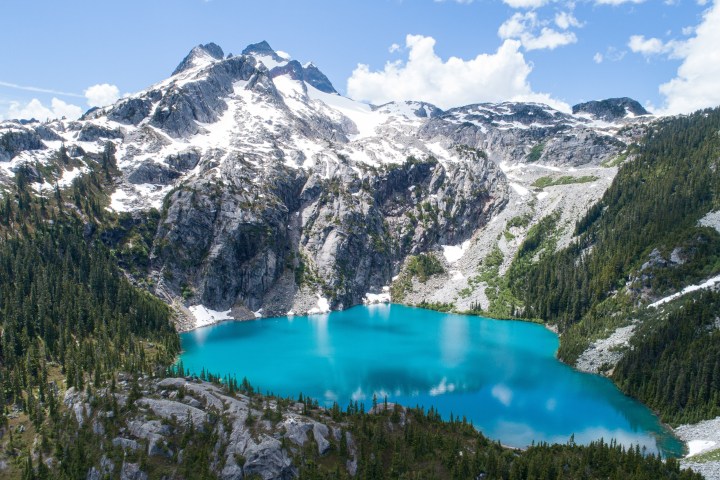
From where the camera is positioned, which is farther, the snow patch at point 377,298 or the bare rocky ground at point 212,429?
the snow patch at point 377,298

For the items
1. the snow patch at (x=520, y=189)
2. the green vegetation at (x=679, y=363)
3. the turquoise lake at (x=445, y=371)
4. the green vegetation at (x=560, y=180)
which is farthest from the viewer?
the snow patch at (x=520, y=189)

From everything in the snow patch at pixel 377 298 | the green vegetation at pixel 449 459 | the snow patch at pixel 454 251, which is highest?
the snow patch at pixel 454 251

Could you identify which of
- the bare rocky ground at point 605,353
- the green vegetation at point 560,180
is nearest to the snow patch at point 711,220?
the bare rocky ground at point 605,353

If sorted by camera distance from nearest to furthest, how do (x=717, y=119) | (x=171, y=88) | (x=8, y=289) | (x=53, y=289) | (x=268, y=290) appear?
(x=8, y=289) < (x=53, y=289) < (x=268, y=290) < (x=717, y=119) < (x=171, y=88)

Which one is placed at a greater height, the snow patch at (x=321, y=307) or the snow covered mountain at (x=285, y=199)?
the snow covered mountain at (x=285, y=199)

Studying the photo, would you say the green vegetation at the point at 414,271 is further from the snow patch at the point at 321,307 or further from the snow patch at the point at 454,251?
the snow patch at the point at 321,307

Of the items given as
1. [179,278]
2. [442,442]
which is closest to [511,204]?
[179,278]

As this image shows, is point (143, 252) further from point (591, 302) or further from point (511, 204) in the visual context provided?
point (511, 204)

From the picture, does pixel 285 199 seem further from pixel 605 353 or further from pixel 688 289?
pixel 688 289
